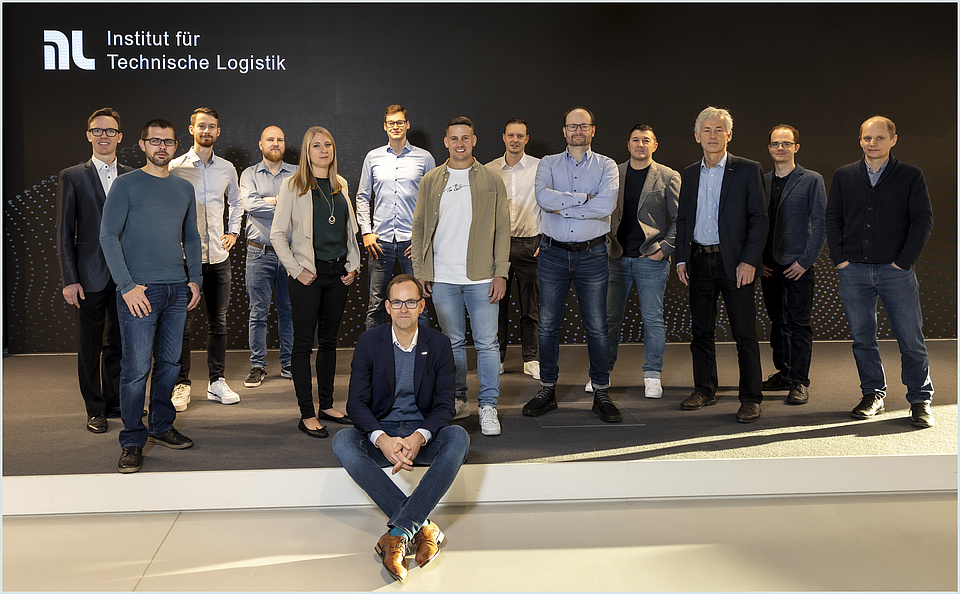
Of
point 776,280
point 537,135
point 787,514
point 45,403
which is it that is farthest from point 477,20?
point 787,514

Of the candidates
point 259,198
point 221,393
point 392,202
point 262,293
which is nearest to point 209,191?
point 259,198

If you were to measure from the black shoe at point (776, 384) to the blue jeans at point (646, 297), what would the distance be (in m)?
0.72

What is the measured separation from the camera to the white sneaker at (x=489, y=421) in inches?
142

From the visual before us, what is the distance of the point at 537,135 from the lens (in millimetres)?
6207

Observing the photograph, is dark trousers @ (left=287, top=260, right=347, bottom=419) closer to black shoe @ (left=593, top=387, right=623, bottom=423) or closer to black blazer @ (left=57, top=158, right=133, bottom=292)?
black blazer @ (left=57, top=158, right=133, bottom=292)

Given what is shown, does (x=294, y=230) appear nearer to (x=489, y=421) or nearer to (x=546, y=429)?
(x=489, y=421)

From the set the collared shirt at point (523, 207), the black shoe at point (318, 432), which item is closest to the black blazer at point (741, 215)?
the collared shirt at point (523, 207)

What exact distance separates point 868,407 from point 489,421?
204cm

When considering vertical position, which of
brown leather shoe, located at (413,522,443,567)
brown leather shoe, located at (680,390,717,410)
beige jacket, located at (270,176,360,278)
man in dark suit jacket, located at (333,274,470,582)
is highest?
beige jacket, located at (270,176,360,278)

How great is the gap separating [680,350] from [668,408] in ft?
6.74

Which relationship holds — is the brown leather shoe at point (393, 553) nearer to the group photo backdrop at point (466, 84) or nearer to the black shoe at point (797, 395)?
the black shoe at point (797, 395)

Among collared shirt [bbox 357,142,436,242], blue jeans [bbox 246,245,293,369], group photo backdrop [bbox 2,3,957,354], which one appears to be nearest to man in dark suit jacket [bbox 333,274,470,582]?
collared shirt [bbox 357,142,436,242]

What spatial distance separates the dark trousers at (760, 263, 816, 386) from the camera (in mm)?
4406

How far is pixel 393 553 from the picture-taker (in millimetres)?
2518
